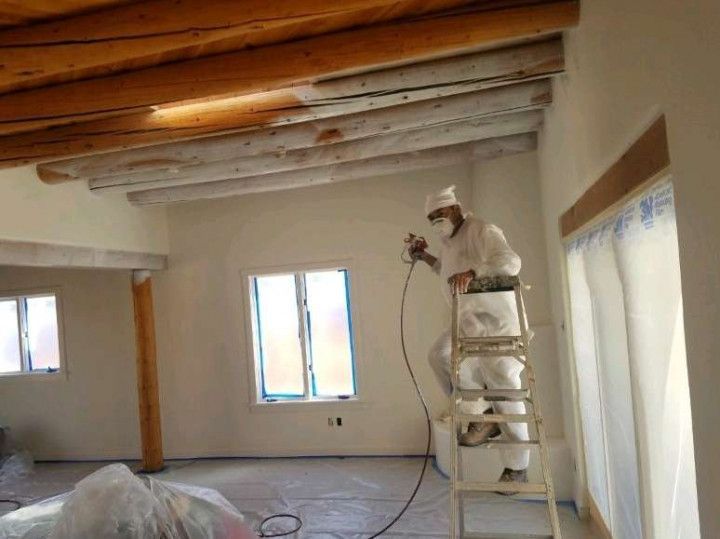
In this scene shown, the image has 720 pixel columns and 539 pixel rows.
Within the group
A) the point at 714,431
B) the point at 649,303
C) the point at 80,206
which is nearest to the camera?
Answer: the point at 714,431

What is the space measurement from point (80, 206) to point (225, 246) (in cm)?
149

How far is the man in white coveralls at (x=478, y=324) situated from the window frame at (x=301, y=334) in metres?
2.25

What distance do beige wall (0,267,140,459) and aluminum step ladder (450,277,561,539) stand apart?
175 inches

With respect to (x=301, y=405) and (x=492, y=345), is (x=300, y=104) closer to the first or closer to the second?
(x=492, y=345)

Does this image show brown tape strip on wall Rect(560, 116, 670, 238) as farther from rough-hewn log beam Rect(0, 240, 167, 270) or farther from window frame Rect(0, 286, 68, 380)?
window frame Rect(0, 286, 68, 380)

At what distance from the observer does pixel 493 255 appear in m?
2.42

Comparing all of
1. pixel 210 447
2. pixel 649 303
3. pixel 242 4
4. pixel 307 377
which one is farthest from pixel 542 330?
pixel 210 447

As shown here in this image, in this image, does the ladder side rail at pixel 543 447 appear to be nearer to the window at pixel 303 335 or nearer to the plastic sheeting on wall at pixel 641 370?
the plastic sheeting on wall at pixel 641 370

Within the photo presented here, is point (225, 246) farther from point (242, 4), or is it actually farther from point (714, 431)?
point (714, 431)

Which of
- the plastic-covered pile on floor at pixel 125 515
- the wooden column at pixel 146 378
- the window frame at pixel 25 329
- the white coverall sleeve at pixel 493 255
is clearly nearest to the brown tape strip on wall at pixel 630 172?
the white coverall sleeve at pixel 493 255

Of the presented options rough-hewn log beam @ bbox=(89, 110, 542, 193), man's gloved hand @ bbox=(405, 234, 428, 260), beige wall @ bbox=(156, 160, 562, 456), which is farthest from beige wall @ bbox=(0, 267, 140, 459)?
man's gloved hand @ bbox=(405, 234, 428, 260)

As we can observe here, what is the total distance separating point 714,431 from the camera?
1126mm

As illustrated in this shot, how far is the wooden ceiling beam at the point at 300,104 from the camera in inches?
99.7

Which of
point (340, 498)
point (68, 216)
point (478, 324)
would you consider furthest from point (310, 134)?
point (340, 498)
